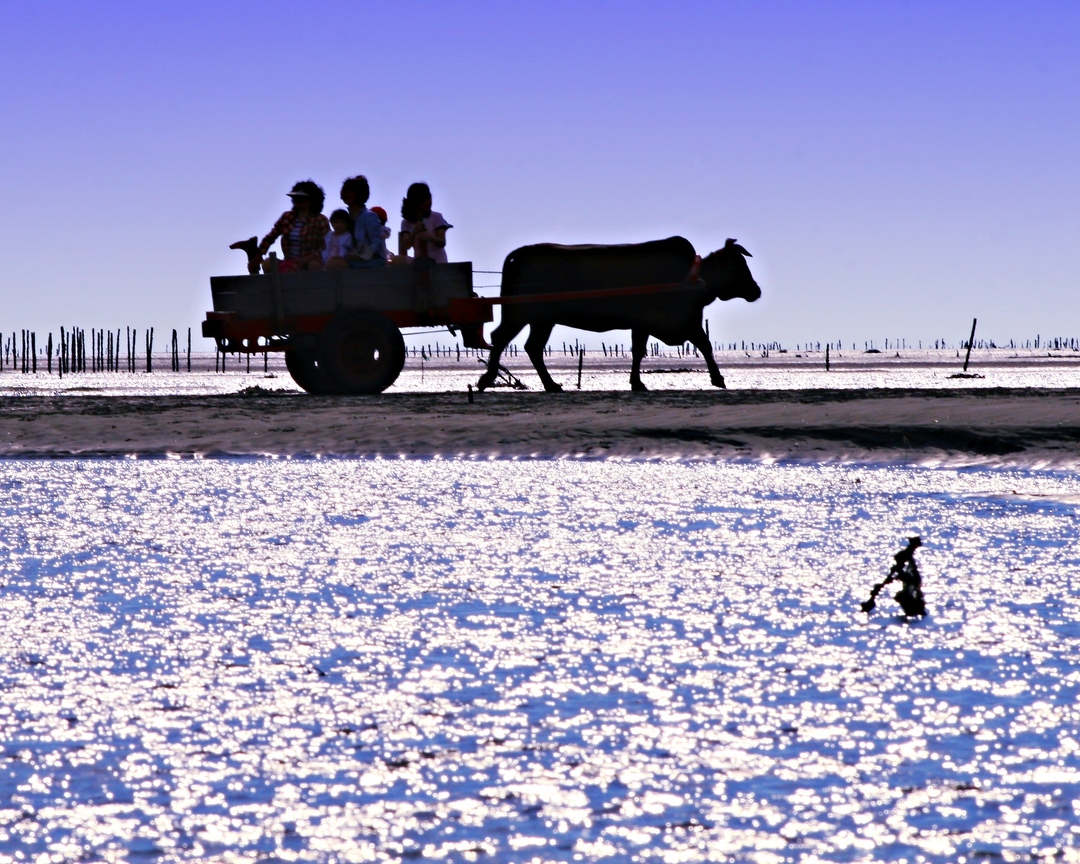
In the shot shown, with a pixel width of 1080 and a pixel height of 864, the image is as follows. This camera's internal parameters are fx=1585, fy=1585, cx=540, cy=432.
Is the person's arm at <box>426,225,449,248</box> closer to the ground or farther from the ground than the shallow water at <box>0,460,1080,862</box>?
farther from the ground

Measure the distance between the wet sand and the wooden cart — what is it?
56 cm

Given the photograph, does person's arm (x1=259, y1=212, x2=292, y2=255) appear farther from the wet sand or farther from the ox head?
the ox head

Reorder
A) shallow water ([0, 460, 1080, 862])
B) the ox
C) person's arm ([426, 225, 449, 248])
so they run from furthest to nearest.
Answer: the ox
person's arm ([426, 225, 449, 248])
shallow water ([0, 460, 1080, 862])

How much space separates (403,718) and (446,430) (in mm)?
10604

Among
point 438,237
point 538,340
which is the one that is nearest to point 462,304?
point 438,237

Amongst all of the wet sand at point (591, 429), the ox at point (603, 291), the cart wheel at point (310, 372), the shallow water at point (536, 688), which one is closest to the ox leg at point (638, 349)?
the ox at point (603, 291)

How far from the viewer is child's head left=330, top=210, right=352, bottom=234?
57.5ft

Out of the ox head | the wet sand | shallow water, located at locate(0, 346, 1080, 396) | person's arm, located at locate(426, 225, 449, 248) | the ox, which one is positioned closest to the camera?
the wet sand

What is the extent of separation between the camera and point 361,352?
18.5m

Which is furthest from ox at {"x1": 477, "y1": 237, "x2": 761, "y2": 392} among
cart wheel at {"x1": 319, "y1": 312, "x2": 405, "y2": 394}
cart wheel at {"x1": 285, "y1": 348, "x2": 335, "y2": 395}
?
cart wheel at {"x1": 285, "y1": 348, "x2": 335, "y2": 395}

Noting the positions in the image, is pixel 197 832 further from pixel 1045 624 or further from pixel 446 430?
pixel 446 430

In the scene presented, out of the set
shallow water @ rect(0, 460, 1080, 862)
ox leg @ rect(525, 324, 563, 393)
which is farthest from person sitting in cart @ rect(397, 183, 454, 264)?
shallow water @ rect(0, 460, 1080, 862)

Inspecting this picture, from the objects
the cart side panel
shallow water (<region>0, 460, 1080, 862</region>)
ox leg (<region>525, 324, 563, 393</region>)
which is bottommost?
shallow water (<region>0, 460, 1080, 862</region>)

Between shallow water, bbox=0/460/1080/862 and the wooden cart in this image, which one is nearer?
shallow water, bbox=0/460/1080/862
